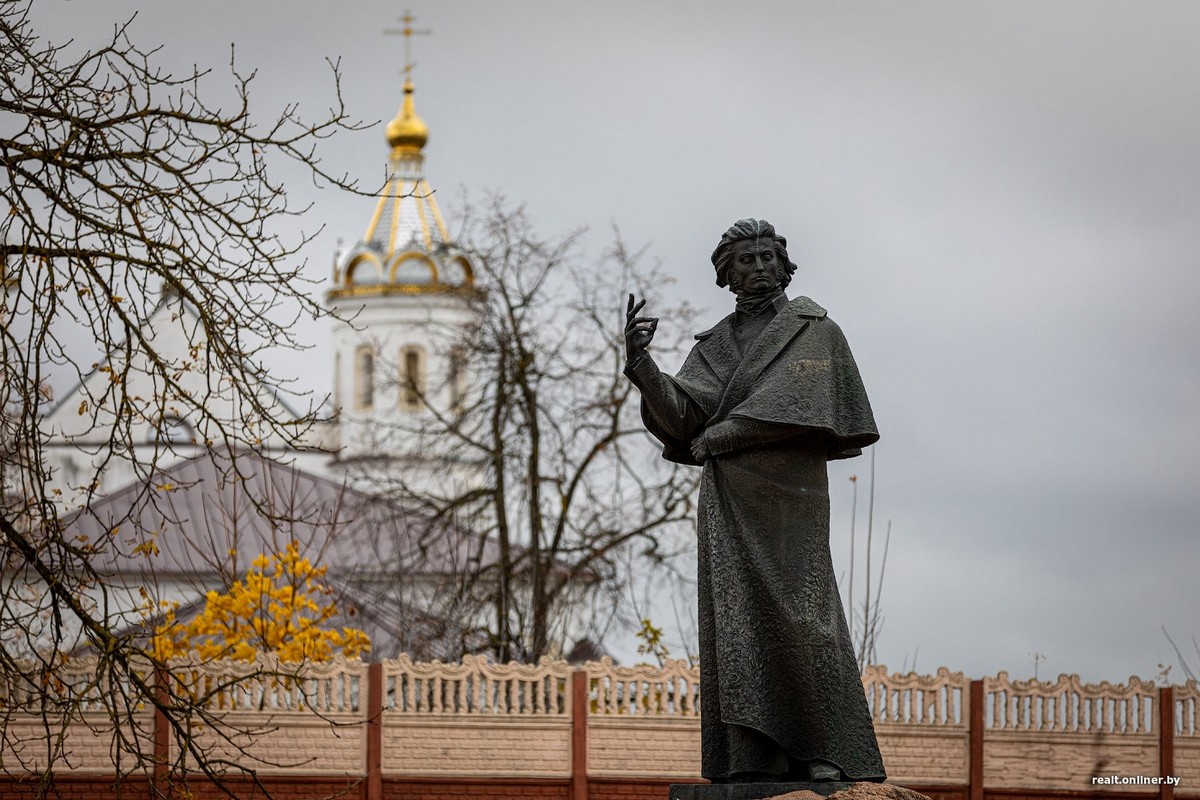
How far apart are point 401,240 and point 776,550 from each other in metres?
66.6

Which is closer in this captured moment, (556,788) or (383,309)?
(556,788)

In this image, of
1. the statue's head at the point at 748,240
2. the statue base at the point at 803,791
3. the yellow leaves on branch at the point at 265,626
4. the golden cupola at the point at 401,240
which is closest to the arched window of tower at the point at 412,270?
the golden cupola at the point at 401,240

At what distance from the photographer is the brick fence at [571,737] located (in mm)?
16938

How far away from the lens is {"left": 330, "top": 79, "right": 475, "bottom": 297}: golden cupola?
216 ft

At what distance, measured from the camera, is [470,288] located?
30.5m

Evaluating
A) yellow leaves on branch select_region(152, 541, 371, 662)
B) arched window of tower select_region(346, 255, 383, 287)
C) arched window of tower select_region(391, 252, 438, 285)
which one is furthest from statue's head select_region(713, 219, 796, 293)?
arched window of tower select_region(346, 255, 383, 287)

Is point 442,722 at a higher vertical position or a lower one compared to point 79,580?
lower

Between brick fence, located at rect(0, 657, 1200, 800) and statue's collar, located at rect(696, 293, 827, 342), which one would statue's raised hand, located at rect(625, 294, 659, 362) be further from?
brick fence, located at rect(0, 657, 1200, 800)

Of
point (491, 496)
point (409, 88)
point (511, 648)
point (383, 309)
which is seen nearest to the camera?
point (511, 648)

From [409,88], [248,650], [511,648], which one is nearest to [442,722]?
[248,650]

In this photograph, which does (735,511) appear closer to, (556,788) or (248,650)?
(556,788)

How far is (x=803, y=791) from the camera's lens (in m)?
6.35

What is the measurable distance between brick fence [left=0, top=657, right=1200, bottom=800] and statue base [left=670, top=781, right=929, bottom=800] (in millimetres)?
10331

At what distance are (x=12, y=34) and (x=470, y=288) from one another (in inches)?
800
